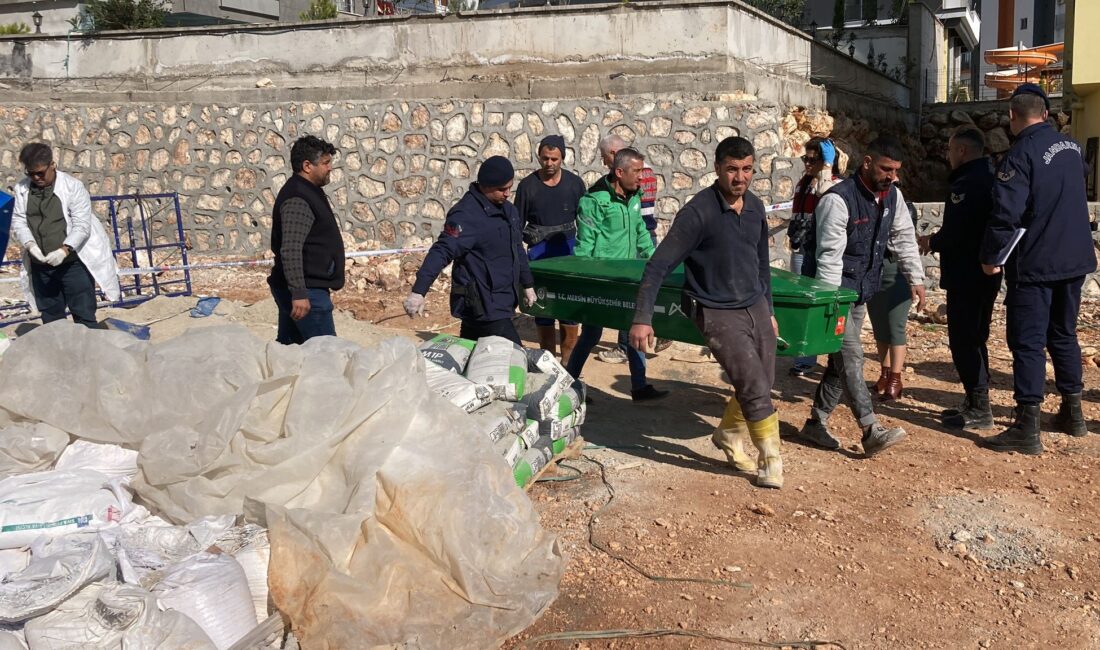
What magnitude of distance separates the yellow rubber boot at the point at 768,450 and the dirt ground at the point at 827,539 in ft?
0.36

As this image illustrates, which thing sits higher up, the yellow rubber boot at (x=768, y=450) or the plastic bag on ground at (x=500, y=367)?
the plastic bag on ground at (x=500, y=367)

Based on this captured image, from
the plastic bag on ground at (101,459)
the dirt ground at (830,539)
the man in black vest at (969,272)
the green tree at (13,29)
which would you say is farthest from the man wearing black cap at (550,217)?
the green tree at (13,29)

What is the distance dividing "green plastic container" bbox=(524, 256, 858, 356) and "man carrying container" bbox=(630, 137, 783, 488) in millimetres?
311

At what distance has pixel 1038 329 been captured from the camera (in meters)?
5.64

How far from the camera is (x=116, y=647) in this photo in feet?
9.74

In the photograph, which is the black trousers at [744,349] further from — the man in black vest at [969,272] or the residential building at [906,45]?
the residential building at [906,45]

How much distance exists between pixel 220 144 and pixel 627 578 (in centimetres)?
1006

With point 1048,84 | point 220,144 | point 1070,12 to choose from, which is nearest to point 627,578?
point 220,144

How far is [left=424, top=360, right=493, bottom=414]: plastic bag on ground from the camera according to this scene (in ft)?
15.4

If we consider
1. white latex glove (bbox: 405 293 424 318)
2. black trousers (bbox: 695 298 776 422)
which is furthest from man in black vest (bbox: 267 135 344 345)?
black trousers (bbox: 695 298 776 422)

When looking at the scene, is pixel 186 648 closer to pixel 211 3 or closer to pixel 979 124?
pixel 979 124

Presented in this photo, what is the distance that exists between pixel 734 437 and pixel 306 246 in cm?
253

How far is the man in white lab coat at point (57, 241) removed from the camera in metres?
6.91

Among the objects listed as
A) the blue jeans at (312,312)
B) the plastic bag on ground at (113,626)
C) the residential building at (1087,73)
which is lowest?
the plastic bag on ground at (113,626)
